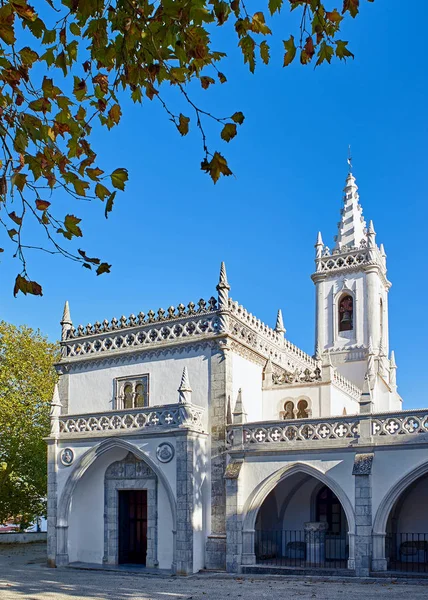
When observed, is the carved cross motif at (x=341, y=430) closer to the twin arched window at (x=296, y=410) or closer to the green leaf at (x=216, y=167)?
the twin arched window at (x=296, y=410)

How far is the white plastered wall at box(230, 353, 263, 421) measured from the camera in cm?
2267

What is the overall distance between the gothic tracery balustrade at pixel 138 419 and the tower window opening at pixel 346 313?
1165 cm

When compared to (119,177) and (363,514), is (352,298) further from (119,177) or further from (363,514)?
(119,177)

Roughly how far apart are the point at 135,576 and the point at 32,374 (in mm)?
15208

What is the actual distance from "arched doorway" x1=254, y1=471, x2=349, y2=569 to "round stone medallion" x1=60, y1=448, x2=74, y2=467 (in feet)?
20.2

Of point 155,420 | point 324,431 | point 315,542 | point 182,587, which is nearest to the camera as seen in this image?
point 182,587

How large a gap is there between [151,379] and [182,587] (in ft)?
23.9

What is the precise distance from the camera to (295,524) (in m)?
23.2

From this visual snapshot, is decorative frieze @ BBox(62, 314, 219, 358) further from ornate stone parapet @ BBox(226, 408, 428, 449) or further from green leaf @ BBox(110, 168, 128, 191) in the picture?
green leaf @ BBox(110, 168, 128, 191)

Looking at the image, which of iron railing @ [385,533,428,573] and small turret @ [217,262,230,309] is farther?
small turret @ [217,262,230,309]

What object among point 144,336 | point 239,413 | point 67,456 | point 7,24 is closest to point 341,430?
point 239,413

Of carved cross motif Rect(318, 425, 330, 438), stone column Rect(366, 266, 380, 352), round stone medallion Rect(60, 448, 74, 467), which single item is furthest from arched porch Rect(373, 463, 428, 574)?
round stone medallion Rect(60, 448, 74, 467)

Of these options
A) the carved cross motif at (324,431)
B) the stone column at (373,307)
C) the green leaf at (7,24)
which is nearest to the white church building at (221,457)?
the carved cross motif at (324,431)

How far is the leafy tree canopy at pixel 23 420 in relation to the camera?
1262 inches
